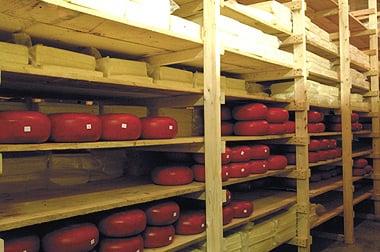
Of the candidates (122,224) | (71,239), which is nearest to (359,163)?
(122,224)

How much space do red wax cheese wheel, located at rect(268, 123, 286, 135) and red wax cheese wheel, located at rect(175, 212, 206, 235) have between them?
3.81ft

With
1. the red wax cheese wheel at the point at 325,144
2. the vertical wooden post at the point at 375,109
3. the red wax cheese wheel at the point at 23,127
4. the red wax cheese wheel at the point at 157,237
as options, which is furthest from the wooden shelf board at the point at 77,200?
the vertical wooden post at the point at 375,109

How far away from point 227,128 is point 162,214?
3.78 feet

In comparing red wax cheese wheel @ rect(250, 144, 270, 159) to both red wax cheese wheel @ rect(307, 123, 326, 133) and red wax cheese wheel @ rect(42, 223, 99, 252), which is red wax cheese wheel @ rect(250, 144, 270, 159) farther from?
red wax cheese wheel @ rect(42, 223, 99, 252)

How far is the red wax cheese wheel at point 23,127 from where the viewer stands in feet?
4.97

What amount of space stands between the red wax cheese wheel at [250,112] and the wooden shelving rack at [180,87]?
104 millimetres

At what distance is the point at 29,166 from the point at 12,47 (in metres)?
0.86

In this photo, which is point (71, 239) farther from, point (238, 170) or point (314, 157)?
point (314, 157)

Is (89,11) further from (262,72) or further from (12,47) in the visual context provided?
(262,72)

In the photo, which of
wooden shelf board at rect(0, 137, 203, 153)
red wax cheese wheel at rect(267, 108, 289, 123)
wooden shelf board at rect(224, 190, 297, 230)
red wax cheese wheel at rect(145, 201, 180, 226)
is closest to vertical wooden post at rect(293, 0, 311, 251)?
wooden shelf board at rect(224, 190, 297, 230)

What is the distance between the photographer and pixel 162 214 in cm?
224

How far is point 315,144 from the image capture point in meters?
3.96

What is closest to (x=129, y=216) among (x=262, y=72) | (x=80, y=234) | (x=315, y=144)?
(x=80, y=234)

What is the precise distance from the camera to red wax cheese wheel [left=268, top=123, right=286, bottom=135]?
10.6 feet
